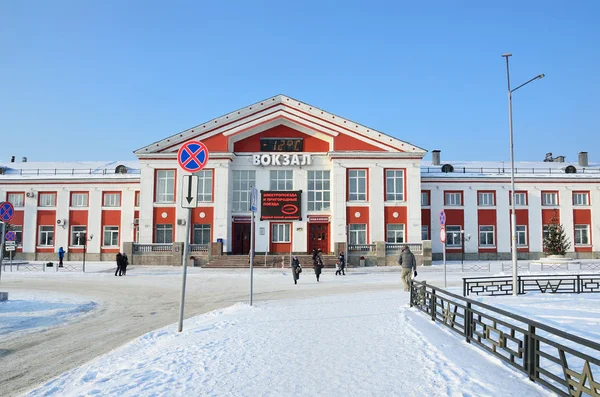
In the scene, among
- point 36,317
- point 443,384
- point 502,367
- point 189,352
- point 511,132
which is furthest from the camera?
point 511,132

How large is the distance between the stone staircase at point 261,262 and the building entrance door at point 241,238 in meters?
3.49

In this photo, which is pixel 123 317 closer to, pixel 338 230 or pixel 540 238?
pixel 338 230

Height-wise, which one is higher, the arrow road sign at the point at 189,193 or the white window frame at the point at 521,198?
the white window frame at the point at 521,198

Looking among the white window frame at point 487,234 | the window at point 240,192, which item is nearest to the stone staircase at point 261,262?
the window at point 240,192

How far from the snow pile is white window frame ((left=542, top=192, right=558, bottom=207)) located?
4298cm

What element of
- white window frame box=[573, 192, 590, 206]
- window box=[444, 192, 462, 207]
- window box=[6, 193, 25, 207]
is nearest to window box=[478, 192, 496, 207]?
window box=[444, 192, 462, 207]

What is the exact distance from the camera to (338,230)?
39.2 meters

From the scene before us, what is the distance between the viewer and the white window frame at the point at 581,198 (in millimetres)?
44969

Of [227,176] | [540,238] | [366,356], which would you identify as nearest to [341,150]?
[227,176]

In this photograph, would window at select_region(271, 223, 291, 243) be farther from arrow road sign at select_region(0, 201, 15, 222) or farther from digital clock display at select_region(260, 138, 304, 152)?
arrow road sign at select_region(0, 201, 15, 222)

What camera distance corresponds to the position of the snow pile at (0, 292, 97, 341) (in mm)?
10844

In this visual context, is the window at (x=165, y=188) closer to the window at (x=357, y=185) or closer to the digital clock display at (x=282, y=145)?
the digital clock display at (x=282, y=145)

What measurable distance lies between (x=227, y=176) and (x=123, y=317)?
91.2ft

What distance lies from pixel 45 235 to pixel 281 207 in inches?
950
